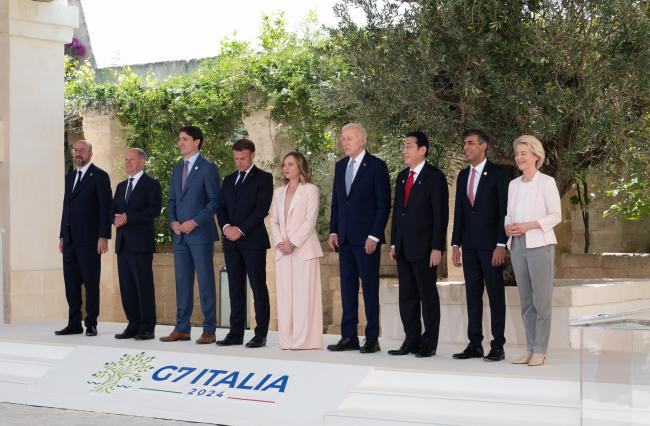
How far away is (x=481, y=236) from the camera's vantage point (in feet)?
21.8

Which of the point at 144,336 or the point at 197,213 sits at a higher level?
the point at 197,213

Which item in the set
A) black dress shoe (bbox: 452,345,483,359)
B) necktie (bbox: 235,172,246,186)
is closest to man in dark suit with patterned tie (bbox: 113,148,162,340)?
necktie (bbox: 235,172,246,186)

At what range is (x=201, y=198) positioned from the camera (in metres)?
7.78

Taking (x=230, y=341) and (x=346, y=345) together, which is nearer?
(x=346, y=345)

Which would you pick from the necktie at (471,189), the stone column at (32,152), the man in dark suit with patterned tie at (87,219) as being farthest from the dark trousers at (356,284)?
the stone column at (32,152)

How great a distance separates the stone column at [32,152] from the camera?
33.3 ft

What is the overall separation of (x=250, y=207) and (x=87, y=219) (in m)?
1.64

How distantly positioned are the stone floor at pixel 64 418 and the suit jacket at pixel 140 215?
5.45ft

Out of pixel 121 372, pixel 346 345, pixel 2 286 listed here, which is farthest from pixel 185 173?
pixel 2 286

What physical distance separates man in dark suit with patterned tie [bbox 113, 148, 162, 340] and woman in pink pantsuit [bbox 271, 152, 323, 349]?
4.00ft

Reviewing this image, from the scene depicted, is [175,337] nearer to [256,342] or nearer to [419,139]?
[256,342]

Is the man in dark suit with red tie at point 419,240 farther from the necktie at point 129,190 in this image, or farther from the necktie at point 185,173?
the necktie at point 129,190

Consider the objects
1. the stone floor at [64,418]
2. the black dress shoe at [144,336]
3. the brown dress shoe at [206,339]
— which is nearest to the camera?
the stone floor at [64,418]

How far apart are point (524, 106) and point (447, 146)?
781mm
